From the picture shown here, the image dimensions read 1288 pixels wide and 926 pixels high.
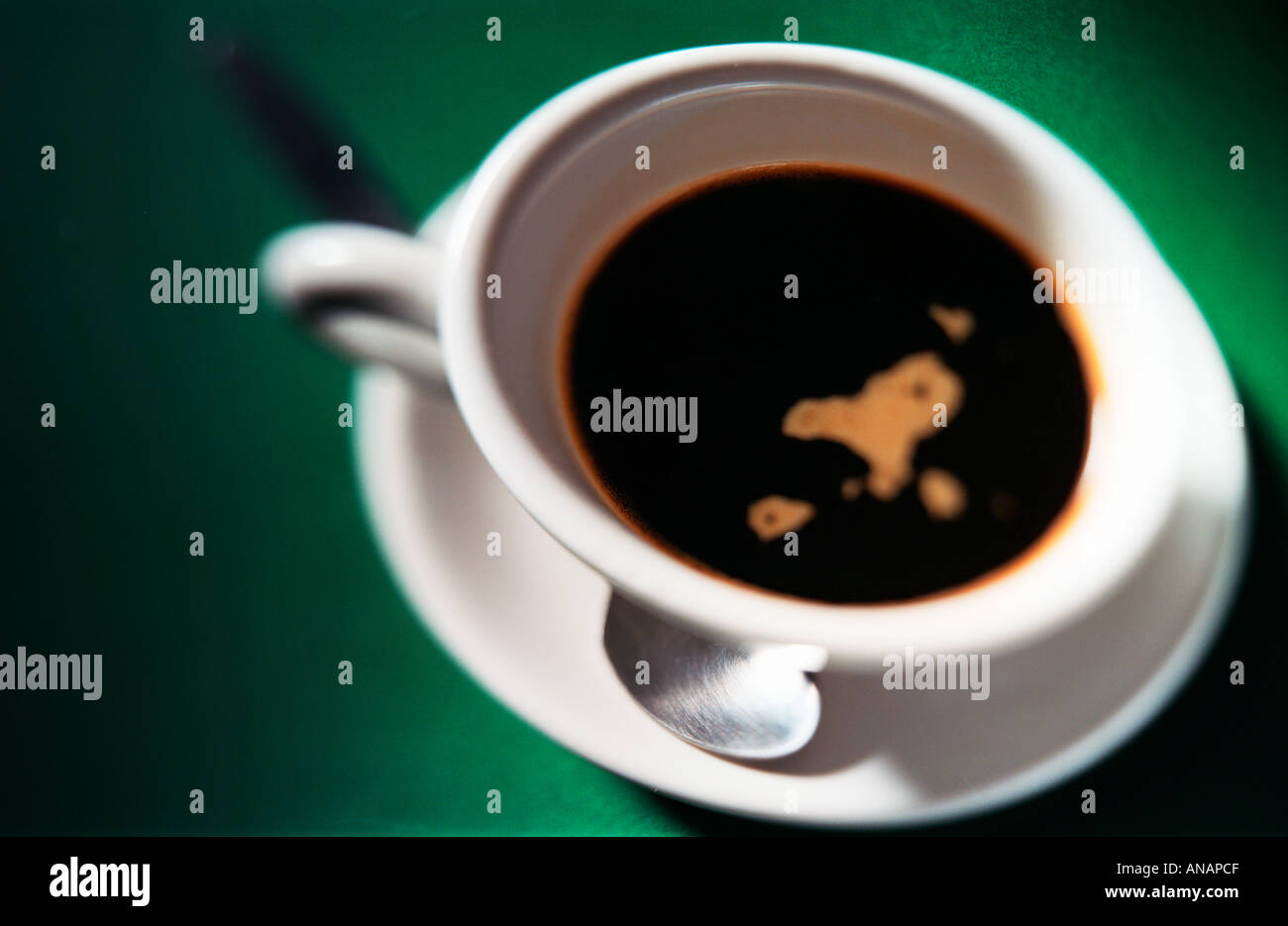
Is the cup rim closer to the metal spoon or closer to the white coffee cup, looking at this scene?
the white coffee cup

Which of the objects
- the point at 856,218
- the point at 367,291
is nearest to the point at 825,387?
the point at 856,218

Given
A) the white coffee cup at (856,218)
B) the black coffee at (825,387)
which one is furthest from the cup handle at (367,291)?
the black coffee at (825,387)

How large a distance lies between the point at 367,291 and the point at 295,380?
24 centimetres

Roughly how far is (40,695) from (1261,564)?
797mm

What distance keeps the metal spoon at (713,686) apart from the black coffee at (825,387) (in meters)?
0.07

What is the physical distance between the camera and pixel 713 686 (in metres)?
0.53

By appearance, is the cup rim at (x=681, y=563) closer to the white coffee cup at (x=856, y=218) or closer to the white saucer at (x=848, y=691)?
the white coffee cup at (x=856, y=218)

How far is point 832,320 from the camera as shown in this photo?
21.0 inches

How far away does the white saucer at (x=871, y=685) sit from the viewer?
500mm

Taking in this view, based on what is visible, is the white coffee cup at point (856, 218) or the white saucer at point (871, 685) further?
the white saucer at point (871, 685)

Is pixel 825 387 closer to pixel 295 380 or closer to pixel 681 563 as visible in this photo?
pixel 681 563

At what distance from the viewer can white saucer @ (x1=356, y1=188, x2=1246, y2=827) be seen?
19.7 inches

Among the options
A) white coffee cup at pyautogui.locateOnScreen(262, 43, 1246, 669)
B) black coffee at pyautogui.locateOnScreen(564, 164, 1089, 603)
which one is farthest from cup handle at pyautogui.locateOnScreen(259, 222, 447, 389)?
black coffee at pyautogui.locateOnScreen(564, 164, 1089, 603)

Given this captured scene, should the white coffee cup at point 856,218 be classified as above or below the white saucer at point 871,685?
above
